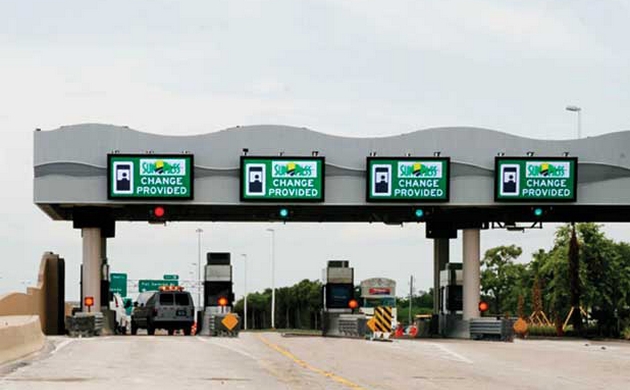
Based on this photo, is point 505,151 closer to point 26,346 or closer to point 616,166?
point 616,166

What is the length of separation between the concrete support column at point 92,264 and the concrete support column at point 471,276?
46.5ft

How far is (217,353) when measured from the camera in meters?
29.7

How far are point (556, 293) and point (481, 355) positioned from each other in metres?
37.1

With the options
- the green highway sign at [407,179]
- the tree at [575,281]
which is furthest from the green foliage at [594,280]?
the green highway sign at [407,179]

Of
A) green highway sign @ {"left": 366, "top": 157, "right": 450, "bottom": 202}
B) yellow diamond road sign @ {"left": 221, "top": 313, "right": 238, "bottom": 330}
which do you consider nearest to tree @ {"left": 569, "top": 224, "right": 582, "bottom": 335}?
green highway sign @ {"left": 366, "top": 157, "right": 450, "bottom": 202}

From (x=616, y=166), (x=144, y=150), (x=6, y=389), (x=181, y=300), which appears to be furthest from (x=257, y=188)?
(x=6, y=389)

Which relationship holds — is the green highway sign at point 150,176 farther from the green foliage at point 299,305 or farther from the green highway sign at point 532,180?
the green foliage at point 299,305

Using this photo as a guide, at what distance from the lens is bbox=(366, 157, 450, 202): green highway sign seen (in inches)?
1829

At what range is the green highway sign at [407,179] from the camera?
46469 mm

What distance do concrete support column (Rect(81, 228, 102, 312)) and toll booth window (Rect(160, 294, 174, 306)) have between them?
12.1ft

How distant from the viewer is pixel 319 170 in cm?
4638

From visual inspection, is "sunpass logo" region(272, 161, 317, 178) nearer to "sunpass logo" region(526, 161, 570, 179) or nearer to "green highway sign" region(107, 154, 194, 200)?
"green highway sign" region(107, 154, 194, 200)

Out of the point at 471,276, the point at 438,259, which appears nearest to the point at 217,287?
the point at 438,259

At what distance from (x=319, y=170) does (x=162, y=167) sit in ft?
18.8
